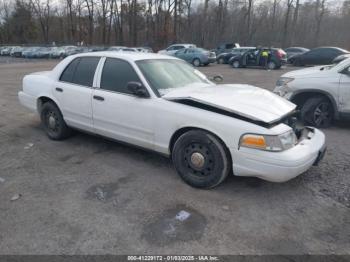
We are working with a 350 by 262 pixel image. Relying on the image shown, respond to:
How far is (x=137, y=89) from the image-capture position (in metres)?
3.62

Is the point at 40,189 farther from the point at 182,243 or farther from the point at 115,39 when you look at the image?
the point at 115,39

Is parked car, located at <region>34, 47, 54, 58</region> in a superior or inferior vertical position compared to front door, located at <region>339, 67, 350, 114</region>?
superior

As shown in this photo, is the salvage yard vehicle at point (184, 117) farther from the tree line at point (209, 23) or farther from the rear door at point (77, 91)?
the tree line at point (209, 23)

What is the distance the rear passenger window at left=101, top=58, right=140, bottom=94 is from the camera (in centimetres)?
391

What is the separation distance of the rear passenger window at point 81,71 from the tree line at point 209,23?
138 ft

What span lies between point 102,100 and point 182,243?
2.38 m

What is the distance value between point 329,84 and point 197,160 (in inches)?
147

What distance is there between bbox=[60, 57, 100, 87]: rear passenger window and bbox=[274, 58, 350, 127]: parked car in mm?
3914

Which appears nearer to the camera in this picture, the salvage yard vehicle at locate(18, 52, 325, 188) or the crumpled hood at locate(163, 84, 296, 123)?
the salvage yard vehicle at locate(18, 52, 325, 188)

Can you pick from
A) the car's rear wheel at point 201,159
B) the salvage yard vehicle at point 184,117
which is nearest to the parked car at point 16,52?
the salvage yard vehicle at point 184,117

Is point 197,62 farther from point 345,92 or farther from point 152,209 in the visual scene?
point 152,209

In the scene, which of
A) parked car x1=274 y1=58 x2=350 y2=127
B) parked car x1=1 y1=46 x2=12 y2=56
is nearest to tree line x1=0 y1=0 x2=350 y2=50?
parked car x1=1 y1=46 x2=12 y2=56

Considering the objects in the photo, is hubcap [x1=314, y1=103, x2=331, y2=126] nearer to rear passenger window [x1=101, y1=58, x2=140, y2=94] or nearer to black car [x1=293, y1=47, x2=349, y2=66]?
rear passenger window [x1=101, y1=58, x2=140, y2=94]

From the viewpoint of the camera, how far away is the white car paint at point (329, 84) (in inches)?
215
